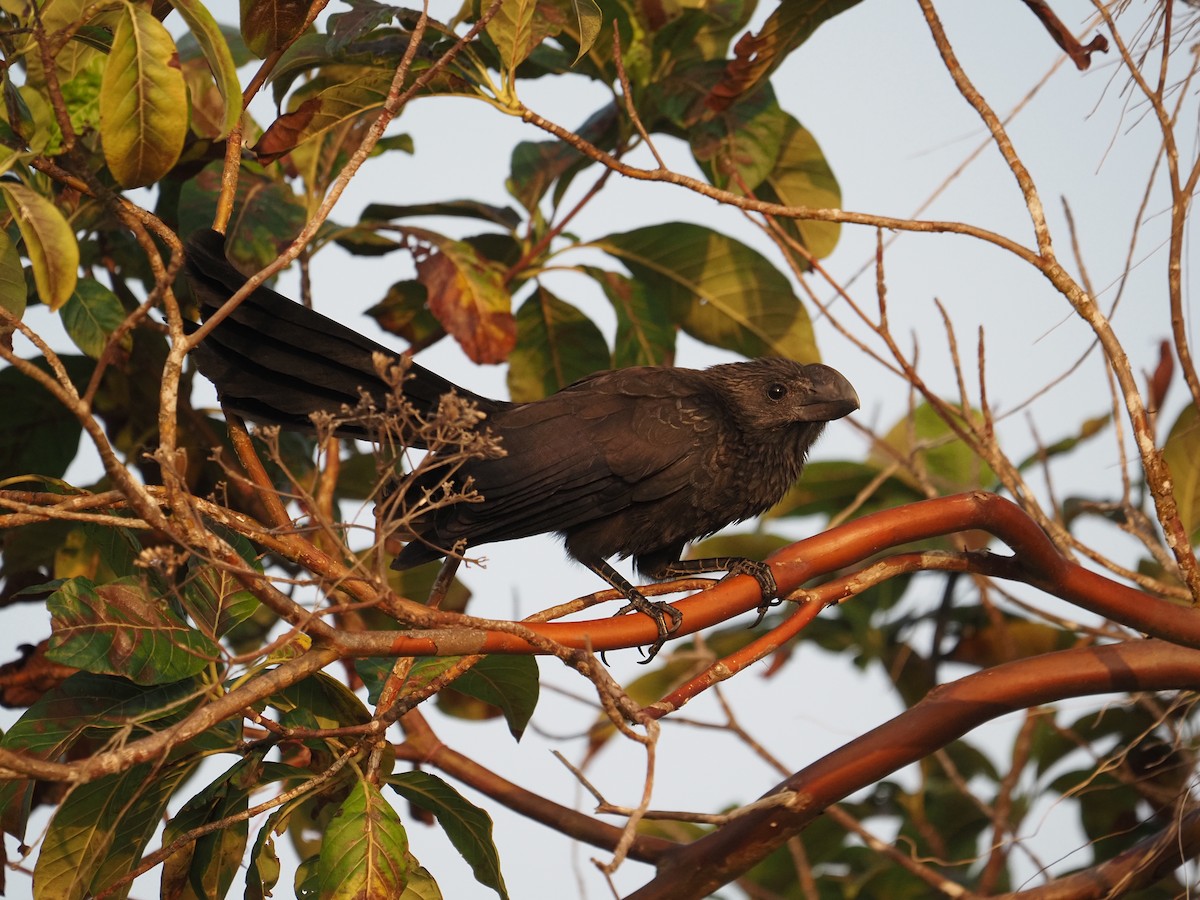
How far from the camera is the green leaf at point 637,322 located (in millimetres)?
3514

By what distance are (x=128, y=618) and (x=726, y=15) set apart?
2.47 meters

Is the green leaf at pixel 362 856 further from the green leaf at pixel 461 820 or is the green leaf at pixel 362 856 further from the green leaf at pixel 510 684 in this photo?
the green leaf at pixel 510 684

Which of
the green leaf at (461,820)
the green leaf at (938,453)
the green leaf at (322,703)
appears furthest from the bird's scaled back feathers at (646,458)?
the green leaf at (938,453)

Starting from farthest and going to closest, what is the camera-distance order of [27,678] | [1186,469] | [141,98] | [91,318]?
[1186,469] < [27,678] < [91,318] < [141,98]

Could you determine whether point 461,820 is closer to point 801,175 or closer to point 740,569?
point 740,569

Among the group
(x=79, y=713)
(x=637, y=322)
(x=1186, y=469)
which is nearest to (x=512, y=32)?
(x=637, y=322)

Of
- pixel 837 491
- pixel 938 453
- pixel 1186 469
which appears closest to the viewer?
pixel 1186 469

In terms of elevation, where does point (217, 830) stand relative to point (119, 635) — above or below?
below

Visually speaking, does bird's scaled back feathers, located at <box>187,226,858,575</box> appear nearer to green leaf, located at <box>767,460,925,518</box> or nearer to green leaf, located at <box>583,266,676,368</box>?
green leaf, located at <box>583,266,676,368</box>

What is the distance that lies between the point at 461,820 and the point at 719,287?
1.82 metres

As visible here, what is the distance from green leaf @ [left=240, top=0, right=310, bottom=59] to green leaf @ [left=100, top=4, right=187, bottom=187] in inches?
16.0

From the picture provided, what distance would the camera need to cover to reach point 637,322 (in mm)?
3541

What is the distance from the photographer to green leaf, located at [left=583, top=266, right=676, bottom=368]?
3.51m

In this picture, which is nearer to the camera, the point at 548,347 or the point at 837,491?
the point at 548,347
